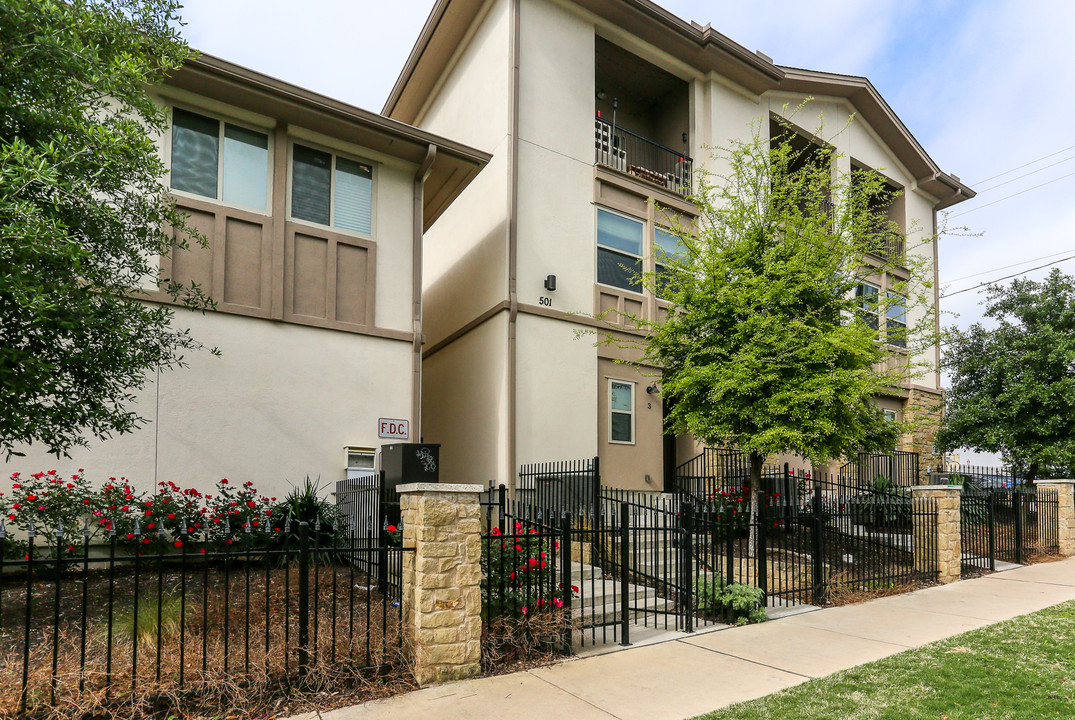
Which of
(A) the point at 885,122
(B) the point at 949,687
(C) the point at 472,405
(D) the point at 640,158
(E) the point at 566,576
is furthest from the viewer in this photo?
(A) the point at 885,122

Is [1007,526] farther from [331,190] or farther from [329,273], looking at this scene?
[331,190]

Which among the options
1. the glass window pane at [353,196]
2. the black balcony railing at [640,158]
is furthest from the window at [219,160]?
the black balcony railing at [640,158]

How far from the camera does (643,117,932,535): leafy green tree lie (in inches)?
410

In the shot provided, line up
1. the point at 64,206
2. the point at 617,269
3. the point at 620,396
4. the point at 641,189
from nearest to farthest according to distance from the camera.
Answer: the point at 64,206, the point at 620,396, the point at 617,269, the point at 641,189

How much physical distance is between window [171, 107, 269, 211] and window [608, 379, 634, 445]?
7.33 m

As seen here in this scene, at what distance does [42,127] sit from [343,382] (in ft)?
20.8

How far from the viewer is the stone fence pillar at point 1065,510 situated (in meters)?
14.8

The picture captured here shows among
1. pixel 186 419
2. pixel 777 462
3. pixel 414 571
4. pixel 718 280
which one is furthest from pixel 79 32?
pixel 777 462

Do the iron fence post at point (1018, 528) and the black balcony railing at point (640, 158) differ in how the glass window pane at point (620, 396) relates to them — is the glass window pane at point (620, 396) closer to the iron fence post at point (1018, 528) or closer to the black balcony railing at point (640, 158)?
the black balcony railing at point (640, 158)

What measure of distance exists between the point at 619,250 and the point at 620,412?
11.1 ft

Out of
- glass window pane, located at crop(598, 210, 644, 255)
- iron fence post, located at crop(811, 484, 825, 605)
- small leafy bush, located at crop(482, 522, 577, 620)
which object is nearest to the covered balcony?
glass window pane, located at crop(598, 210, 644, 255)

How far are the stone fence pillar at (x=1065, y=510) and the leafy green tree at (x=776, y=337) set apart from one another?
5406 mm

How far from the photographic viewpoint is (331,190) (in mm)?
11734

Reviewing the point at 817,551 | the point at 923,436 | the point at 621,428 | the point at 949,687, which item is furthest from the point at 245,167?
the point at 923,436
